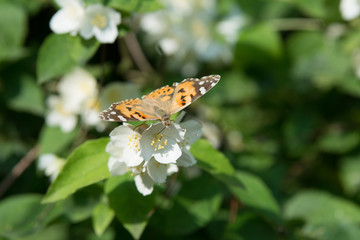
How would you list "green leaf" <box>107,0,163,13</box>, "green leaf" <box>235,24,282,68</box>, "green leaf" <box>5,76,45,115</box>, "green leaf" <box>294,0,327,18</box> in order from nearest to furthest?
1. "green leaf" <box>107,0,163,13</box>
2. "green leaf" <box>5,76,45,115</box>
3. "green leaf" <box>294,0,327,18</box>
4. "green leaf" <box>235,24,282,68</box>

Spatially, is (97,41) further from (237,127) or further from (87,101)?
(237,127)

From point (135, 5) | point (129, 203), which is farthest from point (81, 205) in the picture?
point (135, 5)

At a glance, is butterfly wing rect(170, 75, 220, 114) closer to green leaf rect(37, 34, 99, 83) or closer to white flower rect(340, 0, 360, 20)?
green leaf rect(37, 34, 99, 83)

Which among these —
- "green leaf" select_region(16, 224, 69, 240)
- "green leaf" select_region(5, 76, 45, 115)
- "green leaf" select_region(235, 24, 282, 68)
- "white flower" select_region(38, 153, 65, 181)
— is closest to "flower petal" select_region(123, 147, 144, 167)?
"white flower" select_region(38, 153, 65, 181)

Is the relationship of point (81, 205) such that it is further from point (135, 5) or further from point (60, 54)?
point (135, 5)

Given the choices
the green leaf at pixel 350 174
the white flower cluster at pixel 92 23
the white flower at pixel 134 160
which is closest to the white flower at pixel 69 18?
the white flower cluster at pixel 92 23

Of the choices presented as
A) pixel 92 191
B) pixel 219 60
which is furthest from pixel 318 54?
pixel 92 191
